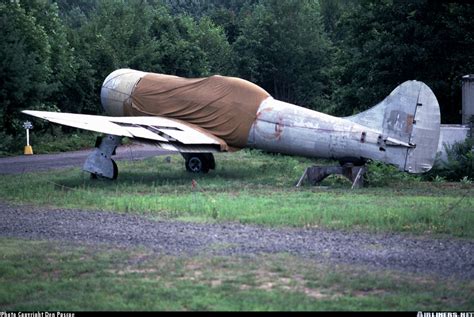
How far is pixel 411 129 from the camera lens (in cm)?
2019

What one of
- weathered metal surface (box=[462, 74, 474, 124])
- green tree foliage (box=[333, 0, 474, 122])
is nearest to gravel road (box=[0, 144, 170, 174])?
green tree foliage (box=[333, 0, 474, 122])

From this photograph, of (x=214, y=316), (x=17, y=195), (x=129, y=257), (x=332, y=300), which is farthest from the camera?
(x=17, y=195)

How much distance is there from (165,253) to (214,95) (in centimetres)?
1310

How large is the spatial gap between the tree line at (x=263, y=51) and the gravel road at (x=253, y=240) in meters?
19.3

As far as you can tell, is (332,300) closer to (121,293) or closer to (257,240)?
(121,293)

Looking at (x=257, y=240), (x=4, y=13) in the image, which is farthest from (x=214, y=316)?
(x=4, y=13)

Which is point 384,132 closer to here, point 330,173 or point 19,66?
point 330,173

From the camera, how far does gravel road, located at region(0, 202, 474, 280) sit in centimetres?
1055

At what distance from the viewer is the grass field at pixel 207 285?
8367mm

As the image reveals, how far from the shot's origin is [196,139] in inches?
888

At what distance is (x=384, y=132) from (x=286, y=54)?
48.4m

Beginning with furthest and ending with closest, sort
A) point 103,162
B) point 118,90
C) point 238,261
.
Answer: point 118,90, point 103,162, point 238,261

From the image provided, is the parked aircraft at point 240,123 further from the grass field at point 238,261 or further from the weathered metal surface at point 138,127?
the grass field at point 238,261

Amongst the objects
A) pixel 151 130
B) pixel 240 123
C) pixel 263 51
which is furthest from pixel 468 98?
pixel 263 51
